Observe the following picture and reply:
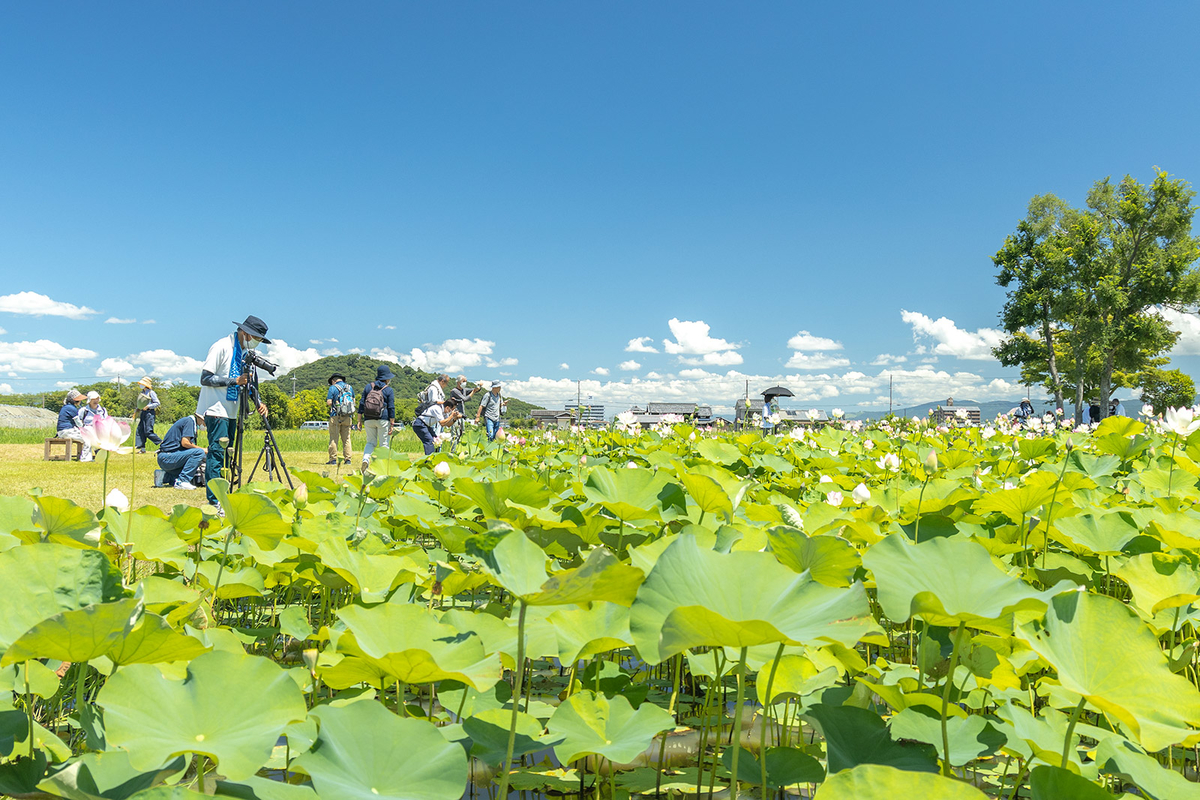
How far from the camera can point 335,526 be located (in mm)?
1565

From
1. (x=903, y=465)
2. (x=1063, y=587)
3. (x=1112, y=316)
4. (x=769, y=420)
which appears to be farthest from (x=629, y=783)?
(x=1112, y=316)

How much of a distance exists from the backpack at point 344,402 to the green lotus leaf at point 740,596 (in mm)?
8053

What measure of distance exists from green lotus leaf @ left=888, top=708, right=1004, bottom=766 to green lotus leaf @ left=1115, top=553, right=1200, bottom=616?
34cm

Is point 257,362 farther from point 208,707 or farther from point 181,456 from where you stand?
point 208,707

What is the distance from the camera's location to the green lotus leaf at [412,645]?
2.41 feet

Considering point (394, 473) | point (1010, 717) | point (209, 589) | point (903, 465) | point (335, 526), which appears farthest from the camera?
point (903, 465)

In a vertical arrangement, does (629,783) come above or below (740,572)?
below

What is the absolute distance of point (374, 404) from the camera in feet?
24.9

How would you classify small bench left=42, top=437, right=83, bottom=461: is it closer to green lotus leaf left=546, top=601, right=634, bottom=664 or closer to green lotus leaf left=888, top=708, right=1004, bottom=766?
green lotus leaf left=546, top=601, right=634, bottom=664

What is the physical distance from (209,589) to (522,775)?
0.67m

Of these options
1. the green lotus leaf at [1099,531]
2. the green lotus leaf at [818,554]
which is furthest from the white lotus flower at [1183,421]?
the green lotus leaf at [818,554]

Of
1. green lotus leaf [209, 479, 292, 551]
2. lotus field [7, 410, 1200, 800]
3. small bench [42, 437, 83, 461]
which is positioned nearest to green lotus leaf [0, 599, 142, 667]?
lotus field [7, 410, 1200, 800]

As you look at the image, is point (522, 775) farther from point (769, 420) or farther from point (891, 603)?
point (769, 420)

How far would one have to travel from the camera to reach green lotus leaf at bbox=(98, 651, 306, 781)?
2.00ft
